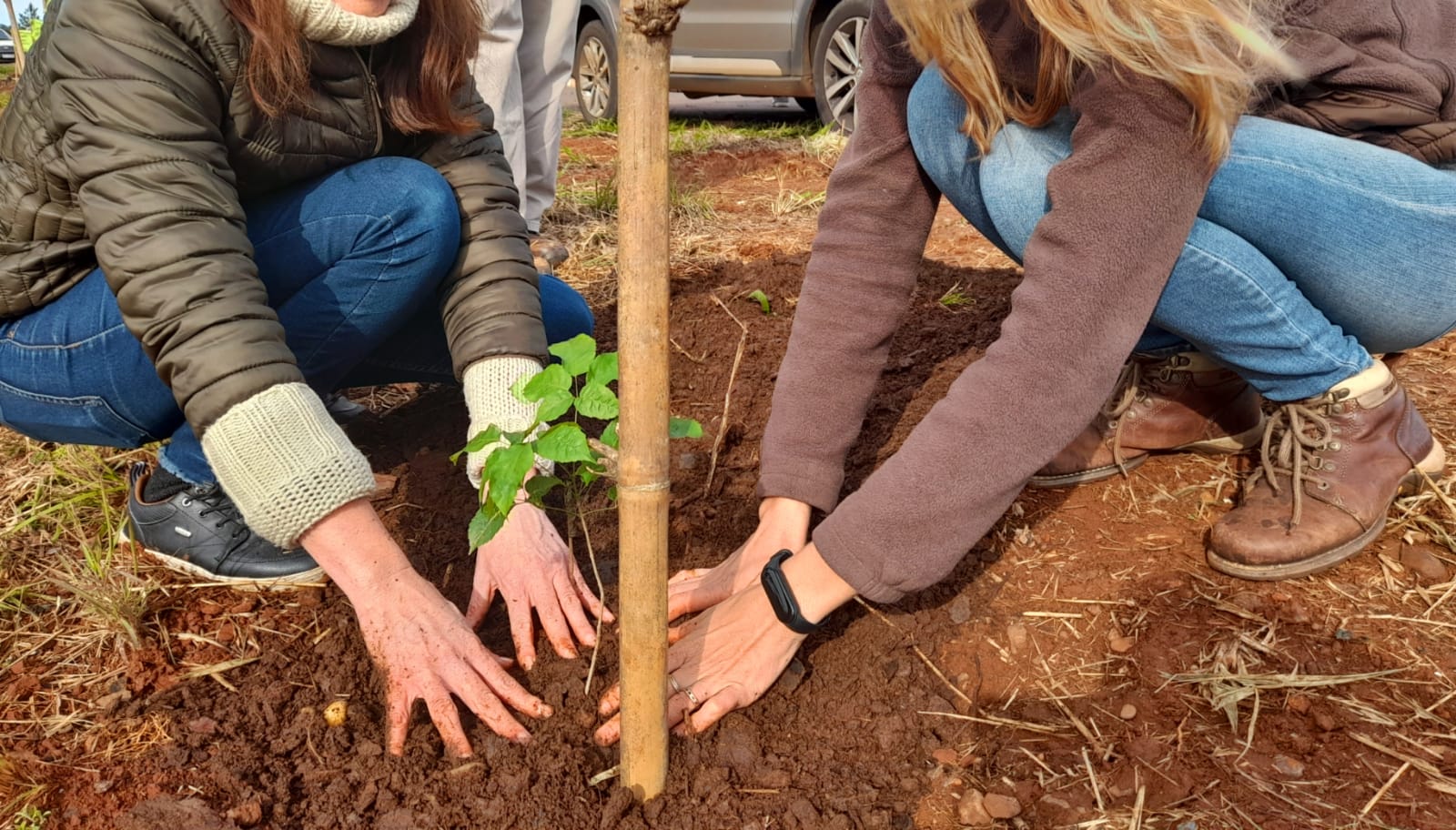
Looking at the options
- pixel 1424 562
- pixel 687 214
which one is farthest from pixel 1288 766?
pixel 687 214

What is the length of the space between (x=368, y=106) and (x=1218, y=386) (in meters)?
1.78

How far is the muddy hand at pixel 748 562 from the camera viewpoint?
1.74 m

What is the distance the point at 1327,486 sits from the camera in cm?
190

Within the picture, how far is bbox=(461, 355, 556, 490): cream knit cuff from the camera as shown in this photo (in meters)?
1.71

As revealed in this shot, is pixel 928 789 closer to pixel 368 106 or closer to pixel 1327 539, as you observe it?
pixel 1327 539

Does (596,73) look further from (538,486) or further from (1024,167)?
(538,486)

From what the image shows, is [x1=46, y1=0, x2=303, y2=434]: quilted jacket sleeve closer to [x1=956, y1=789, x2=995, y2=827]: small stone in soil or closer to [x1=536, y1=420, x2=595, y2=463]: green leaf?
[x1=536, y1=420, x2=595, y2=463]: green leaf

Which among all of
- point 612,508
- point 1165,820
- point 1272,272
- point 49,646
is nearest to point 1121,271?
point 1272,272

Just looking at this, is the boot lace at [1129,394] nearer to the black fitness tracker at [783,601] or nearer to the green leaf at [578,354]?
the black fitness tracker at [783,601]

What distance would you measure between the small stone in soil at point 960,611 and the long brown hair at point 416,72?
50.4 inches

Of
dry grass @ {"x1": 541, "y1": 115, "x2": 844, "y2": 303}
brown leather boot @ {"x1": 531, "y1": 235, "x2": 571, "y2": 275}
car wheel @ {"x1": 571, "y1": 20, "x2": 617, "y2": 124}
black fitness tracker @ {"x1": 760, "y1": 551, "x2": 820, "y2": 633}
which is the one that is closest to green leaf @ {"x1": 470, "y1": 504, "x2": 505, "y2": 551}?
black fitness tracker @ {"x1": 760, "y1": 551, "x2": 820, "y2": 633}

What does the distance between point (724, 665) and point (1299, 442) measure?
46.2 inches

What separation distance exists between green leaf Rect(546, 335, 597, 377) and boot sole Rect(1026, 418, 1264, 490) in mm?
1190

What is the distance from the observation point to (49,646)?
1.83 meters
